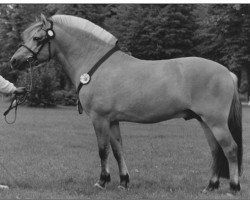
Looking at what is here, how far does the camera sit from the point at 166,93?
21.2 feet

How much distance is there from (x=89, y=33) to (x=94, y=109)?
4.06 ft

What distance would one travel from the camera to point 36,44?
22.7 feet

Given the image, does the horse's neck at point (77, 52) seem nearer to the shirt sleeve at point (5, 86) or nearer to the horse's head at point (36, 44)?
the horse's head at point (36, 44)

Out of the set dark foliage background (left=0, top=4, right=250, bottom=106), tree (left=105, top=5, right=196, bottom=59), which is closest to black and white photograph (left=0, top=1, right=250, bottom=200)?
dark foliage background (left=0, top=4, right=250, bottom=106)

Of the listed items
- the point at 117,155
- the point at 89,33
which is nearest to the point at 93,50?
the point at 89,33

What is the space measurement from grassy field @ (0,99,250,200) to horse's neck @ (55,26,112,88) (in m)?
1.76

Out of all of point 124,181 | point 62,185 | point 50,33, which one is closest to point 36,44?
point 50,33

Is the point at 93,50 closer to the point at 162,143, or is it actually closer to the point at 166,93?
the point at 166,93

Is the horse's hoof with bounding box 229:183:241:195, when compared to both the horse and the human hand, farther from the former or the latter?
the human hand

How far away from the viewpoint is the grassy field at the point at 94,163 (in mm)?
6664

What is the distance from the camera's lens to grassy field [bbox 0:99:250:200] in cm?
666

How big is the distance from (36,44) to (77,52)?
646 millimetres

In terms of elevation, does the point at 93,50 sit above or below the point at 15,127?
above

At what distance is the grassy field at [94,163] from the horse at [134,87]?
0.54 m
